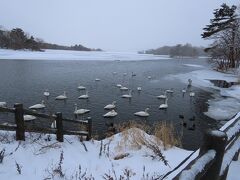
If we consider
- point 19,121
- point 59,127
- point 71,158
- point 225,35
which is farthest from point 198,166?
point 225,35

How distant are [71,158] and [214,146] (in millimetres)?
6130

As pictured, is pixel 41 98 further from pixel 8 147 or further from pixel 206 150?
pixel 206 150

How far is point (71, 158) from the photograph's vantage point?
7.54 metres

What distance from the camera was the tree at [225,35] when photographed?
146ft

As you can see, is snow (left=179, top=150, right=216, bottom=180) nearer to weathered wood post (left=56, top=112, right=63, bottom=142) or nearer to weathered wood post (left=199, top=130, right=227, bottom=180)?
weathered wood post (left=199, top=130, right=227, bottom=180)

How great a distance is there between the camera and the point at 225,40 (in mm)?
46031

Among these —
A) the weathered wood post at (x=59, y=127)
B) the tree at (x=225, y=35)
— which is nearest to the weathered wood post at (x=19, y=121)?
the weathered wood post at (x=59, y=127)

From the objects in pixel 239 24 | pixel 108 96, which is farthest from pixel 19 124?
pixel 239 24

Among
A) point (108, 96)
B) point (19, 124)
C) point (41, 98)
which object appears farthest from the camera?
point (108, 96)

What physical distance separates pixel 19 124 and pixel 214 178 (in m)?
6.60

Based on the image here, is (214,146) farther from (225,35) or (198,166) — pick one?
(225,35)

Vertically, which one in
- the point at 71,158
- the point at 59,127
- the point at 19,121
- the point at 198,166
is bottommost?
the point at 71,158

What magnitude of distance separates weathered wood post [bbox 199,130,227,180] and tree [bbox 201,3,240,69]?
45.3m

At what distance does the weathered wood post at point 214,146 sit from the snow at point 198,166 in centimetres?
5
